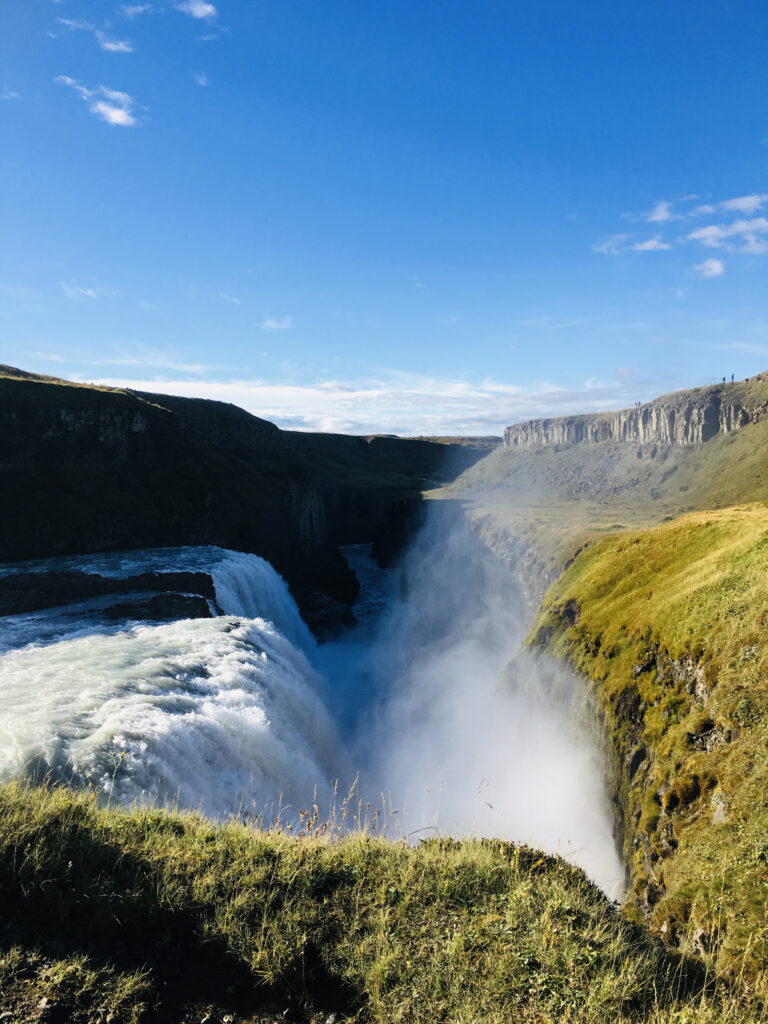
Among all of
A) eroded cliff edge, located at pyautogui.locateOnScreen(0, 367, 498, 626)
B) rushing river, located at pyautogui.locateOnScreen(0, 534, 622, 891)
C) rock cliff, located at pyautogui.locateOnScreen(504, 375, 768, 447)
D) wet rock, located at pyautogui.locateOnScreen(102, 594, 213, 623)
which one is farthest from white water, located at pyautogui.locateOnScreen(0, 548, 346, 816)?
rock cliff, located at pyautogui.locateOnScreen(504, 375, 768, 447)

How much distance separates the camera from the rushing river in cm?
1675

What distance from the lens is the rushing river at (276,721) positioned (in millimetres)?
16750

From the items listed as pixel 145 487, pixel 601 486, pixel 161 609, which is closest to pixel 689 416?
pixel 601 486

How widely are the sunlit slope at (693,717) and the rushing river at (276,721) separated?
3.05 meters

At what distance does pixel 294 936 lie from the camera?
21.7 feet

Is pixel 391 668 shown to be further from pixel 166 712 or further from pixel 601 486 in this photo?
pixel 601 486

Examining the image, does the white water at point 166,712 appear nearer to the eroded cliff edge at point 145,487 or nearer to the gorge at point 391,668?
the gorge at point 391,668

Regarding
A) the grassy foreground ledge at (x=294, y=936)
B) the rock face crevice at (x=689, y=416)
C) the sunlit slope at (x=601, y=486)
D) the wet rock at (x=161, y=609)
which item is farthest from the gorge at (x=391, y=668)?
the rock face crevice at (x=689, y=416)

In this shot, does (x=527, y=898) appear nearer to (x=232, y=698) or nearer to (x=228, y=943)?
(x=228, y=943)

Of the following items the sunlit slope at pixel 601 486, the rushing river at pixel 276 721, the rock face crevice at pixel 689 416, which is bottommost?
the rushing river at pixel 276 721

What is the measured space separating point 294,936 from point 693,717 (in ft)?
60.1

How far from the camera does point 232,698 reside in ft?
74.5

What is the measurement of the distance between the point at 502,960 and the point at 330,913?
2.34 meters

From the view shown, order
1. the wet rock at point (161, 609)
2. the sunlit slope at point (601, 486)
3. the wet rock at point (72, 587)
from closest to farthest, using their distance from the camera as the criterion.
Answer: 1. the wet rock at point (161, 609)
2. the wet rock at point (72, 587)
3. the sunlit slope at point (601, 486)
